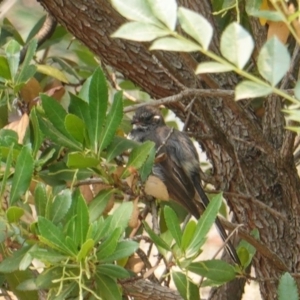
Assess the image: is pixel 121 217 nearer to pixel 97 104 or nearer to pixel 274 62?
pixel 97 104

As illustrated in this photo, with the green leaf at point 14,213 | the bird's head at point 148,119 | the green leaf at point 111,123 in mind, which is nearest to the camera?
the green leaf at point 14,213

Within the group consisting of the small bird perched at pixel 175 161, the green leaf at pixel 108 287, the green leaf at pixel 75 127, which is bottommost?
the small bird perched at pixel 175 161

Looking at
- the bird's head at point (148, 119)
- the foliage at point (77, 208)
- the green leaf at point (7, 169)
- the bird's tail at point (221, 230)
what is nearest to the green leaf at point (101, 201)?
the foliage at point (77, 208)

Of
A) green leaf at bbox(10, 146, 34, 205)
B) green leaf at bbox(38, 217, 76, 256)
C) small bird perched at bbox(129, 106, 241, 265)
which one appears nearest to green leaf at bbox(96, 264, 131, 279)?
green leaf at bbox(38, 217, 76, 256)

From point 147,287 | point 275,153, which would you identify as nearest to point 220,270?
point 147,287

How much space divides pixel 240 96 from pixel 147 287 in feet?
3.30

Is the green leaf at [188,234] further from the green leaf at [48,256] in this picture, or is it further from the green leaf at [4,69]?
the green leaf at [4,69]

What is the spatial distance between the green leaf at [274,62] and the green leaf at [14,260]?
810 millimetres

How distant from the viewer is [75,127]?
148 cm

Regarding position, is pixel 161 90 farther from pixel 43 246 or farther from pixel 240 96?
pixel 240 96

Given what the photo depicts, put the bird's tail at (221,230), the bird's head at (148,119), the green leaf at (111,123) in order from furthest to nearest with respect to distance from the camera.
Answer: the bird's head at (148,119) < the bird's tail at (221,230) < the green leaf at (111,123)

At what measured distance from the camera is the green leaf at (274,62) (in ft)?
2.61

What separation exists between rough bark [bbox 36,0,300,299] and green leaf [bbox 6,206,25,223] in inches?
30.1

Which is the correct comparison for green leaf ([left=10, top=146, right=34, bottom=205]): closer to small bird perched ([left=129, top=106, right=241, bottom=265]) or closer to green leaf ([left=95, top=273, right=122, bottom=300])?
green leaf ([left=95, top=273, right=122, bottom=300])
